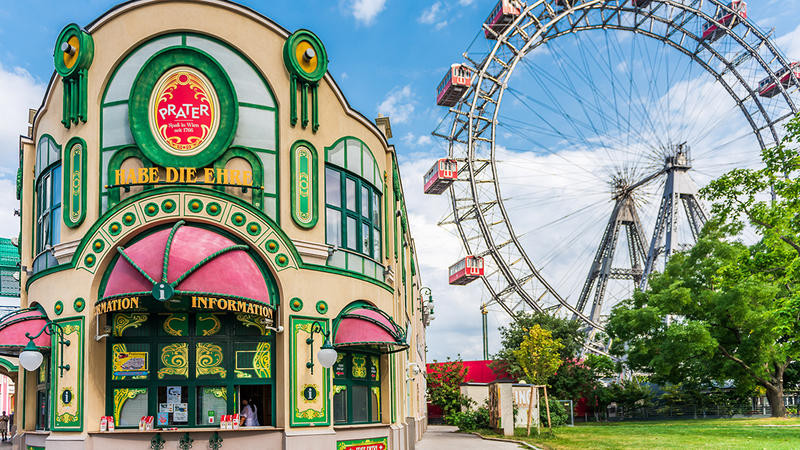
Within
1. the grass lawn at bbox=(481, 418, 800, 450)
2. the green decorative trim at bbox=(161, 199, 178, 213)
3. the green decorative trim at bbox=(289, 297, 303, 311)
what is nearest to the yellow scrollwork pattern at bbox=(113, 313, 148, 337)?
the green decorative trim at bbox=(161, 199, 178, 213)

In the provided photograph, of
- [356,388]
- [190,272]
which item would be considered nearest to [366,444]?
[356,388]

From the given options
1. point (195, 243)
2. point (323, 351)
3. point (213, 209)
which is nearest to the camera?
point (195, 243)

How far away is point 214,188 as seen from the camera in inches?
703

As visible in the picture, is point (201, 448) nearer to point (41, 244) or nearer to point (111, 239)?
point (111, 239)

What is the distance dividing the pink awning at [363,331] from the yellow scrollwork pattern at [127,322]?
4306 millimetres

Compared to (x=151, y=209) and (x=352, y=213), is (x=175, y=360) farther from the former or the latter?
(x=352, y=213)

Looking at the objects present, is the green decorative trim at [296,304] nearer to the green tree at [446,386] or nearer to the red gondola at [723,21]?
the green tree at [446,386]

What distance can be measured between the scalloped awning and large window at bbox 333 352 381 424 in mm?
2758

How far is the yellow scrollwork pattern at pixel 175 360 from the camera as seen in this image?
1739cm

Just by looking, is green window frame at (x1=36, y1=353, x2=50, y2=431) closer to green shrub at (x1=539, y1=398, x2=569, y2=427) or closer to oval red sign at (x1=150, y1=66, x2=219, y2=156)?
oval red sign at (x1=150, y1=66, x2=219, y2=156)

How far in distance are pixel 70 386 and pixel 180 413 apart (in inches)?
94.3

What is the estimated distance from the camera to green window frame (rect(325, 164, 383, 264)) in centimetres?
1958

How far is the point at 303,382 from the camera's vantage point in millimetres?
17734

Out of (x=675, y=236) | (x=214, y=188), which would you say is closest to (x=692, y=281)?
(x=675, y=236)
